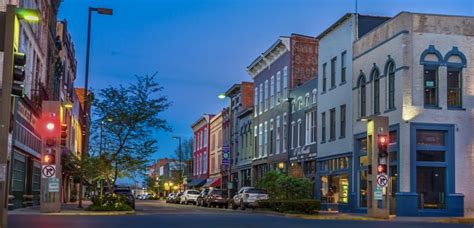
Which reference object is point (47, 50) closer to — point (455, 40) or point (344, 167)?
point (344, 167)

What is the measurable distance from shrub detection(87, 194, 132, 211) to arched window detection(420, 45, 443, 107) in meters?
16.2

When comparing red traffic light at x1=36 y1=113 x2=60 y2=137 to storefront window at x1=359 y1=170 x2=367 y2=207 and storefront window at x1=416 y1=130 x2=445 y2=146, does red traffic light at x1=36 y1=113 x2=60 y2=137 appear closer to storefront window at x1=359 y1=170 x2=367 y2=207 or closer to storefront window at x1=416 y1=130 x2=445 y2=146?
storefront window at x1=359 y1=170 x2=367 y2=207

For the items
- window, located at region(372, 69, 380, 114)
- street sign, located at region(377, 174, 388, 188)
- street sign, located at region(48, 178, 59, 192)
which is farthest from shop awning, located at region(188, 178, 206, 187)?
street sign, located at region(377, 174, 388, 188)

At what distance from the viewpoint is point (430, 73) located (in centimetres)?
3541

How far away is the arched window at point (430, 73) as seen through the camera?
35125mm

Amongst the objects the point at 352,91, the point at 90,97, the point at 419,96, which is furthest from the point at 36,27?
the point at 419,96

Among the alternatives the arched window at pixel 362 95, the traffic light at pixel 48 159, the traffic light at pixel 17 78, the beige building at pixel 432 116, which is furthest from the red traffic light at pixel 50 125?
the arched window at pixel 362 95

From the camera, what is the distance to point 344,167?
42125 mm

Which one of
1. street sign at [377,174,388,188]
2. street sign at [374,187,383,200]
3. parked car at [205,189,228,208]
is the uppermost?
street sign at [377,174,388,188]

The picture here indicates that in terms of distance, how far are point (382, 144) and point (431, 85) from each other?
20.0 feet

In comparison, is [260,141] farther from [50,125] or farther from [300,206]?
[50,125]

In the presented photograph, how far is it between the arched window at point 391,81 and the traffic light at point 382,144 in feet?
16.3

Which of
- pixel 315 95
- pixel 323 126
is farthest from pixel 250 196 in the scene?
pixel 315 95

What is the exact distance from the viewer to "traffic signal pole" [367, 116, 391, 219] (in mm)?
30828
